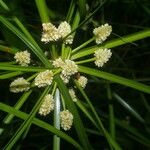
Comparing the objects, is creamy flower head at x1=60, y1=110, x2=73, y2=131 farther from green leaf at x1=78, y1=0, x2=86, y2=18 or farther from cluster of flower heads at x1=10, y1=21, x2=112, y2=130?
green leaf at x1=78, y1=0, x2=86, y2=18

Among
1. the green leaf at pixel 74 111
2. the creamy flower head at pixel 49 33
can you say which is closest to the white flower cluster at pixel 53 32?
the creamy flower head at pixel 49 33

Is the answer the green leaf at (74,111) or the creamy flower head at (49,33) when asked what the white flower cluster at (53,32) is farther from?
the green leaf at (74,111)

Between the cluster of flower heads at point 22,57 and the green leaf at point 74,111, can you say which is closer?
the green leaf at point 74,111

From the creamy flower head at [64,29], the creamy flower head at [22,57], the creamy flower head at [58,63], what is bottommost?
the creamy flower head at [58,63]

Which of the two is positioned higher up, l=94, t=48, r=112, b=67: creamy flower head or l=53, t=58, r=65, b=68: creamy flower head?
l=53, t=58, r=65, b=68: creamy flower head

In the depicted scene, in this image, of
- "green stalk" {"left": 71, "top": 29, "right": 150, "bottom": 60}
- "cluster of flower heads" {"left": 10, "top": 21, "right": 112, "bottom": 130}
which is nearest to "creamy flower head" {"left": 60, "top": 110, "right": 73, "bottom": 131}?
"cluster of flower heads" {"left": 10, "top": 21, "right": 112, "bottom": 130}

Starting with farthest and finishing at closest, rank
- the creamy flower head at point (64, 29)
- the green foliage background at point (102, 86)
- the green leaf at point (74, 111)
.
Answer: the green foliage background at point (102, 86), the creamy flower head at point (64, 29), the green leaf at point (74, 111)

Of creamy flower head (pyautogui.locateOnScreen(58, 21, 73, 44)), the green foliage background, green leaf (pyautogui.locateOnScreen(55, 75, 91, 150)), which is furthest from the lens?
the green foliage background

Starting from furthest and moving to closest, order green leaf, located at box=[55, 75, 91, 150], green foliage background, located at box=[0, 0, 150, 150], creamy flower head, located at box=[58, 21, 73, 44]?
green foliage background, located at box=[0, 0, 150, 150] → creamy flower head, located at box=[58, 21, 73, 44] → green leaf, located at box=[55, 75, 91, 150]
